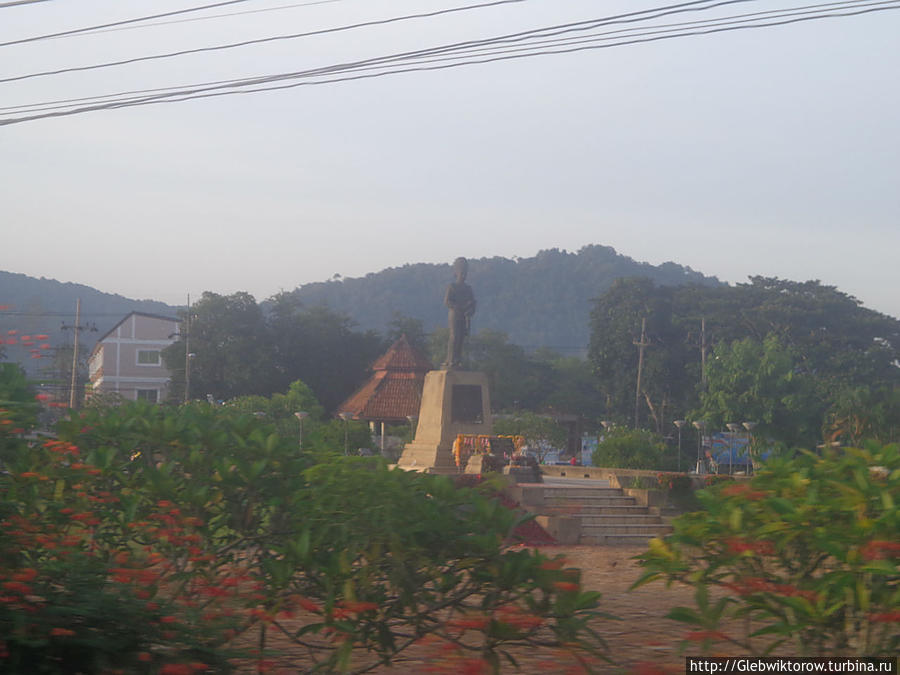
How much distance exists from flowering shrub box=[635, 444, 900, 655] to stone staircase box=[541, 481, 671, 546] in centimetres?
1260

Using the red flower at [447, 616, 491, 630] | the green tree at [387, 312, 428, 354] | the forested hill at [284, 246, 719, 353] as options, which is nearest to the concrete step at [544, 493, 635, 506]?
the red flower at [447, 616, 491, 630]

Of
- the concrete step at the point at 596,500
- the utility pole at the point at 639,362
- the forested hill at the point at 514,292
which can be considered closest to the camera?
the concrete step at the point at 596,500

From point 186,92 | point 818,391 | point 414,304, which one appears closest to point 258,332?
point 818,391

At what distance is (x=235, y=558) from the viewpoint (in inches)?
186

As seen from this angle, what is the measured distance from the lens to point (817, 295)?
57.3 metres

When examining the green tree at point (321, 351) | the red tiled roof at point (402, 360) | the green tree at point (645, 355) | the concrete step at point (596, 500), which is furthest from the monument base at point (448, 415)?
the green tree at point (321, 351)

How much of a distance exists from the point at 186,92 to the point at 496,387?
56931 mm

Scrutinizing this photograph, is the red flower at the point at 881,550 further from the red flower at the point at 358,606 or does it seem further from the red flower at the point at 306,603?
the red flower at the point at 306,603

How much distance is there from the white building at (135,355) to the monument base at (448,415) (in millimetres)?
50123

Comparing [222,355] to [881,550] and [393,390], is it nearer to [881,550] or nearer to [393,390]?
[393,390]

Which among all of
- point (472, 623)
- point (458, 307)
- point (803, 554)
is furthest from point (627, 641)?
point (458, 307)

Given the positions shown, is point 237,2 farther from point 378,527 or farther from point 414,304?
point 414,304

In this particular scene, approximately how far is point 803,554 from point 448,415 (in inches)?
684

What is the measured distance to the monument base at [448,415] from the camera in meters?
21.3
